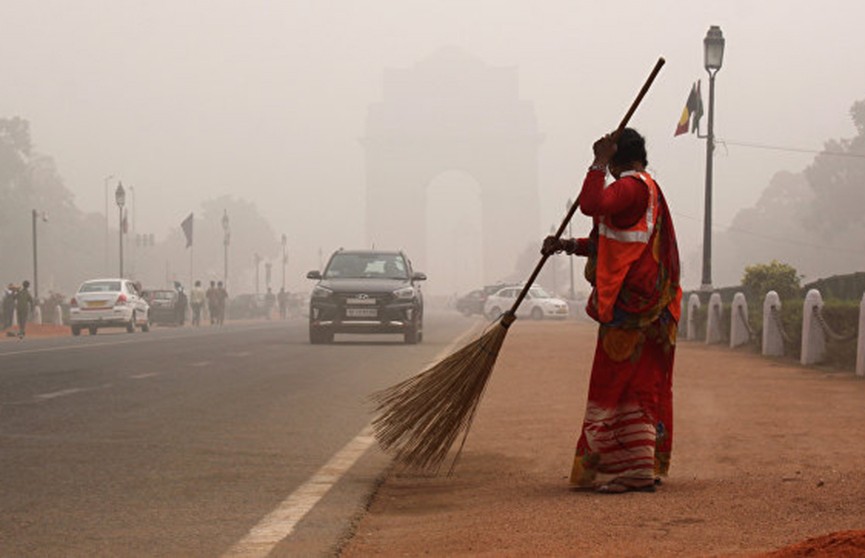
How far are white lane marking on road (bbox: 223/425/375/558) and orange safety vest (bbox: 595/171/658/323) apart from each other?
1.69 m

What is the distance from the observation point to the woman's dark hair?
7.19 meters

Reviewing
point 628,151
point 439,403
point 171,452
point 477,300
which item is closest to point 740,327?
point 171,452

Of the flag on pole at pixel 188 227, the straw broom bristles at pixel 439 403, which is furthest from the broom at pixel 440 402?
the flag on pole at pixel 188 227

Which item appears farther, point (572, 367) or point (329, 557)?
point (572, 367)

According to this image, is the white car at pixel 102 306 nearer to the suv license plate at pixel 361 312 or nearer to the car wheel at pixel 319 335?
the car wheel at pixel 319 335

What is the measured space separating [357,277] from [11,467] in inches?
744

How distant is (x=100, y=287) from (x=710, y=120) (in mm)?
18368

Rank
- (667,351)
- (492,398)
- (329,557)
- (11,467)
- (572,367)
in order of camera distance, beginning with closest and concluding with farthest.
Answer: (329,557) → (667,351) → (11,467) → (492,398) → (572,367)

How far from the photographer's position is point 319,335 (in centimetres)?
2727

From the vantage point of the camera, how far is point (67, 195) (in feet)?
413

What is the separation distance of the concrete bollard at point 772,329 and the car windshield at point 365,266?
7.63 m

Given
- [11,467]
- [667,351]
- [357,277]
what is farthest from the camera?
[357,277]

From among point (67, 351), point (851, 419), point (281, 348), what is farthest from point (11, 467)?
point (281, 348)

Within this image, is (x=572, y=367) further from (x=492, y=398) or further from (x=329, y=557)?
(x=329, y=557)
